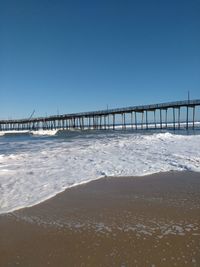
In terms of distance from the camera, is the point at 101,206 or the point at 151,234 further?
the point at 101,206

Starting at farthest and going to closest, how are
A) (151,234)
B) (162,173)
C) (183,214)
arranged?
(162,173) → (183,214) → (151,234)

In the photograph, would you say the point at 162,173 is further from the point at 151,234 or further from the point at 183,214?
the point at 151,234

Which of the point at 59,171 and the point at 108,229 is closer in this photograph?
the point at 108,229

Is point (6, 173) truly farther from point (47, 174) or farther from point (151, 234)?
point (151, 234)

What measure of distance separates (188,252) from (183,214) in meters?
1.39

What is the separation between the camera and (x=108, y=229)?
14.0ft

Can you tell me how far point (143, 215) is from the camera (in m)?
4.82

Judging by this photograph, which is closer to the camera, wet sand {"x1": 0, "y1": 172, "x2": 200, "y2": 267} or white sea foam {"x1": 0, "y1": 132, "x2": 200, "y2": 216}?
wet sand {"x1": 0, "y1": 172, "x2": 200, "y2": 267}

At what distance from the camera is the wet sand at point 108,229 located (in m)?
3.40

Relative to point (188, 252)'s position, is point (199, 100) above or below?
above

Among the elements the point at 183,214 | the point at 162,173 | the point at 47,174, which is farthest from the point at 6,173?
the point at 183,214

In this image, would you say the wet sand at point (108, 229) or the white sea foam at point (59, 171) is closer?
the wet sand at point (108, 229)

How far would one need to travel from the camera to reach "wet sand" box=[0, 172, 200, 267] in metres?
3.40

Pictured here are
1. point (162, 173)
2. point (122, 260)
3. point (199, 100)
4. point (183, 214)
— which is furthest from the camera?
point (199, 100)
